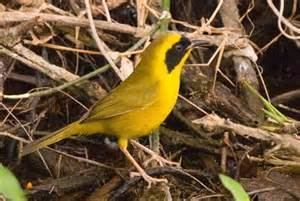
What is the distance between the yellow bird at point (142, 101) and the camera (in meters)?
3.50

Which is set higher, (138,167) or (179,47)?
(179,47)

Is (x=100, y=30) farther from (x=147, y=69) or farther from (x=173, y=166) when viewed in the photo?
(x=173, y=166)

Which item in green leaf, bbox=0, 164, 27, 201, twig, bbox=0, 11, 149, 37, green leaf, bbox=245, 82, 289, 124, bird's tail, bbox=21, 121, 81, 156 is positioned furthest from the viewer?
twig, bbox=0, 11, 149, 37

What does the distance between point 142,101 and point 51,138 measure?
522 mm

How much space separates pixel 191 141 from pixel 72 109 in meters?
0.79

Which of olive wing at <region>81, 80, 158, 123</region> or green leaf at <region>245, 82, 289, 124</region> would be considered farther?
olive wing at <region>81, 80, 158, 123</region>

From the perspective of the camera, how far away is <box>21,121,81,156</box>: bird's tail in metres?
3.45

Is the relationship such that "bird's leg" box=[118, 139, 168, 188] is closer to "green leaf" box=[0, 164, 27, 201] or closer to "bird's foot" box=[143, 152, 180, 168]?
"bird's foot" box=[143, 152, 180, 168]

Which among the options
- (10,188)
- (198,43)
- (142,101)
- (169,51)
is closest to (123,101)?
(142,101)

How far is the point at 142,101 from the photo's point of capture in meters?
3.55

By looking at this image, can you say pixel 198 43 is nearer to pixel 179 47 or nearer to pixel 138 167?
pixel 179 47

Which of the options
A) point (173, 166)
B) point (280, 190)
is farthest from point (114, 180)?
point (280, 190)

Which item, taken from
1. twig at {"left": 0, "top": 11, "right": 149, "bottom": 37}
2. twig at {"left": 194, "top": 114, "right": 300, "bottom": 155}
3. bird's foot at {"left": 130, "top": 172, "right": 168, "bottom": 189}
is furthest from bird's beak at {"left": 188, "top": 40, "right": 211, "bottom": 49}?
bird's foot at {"left": 130, "top": 172, "right": 168, "bottom": 189}

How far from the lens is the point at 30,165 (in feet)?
12.6
